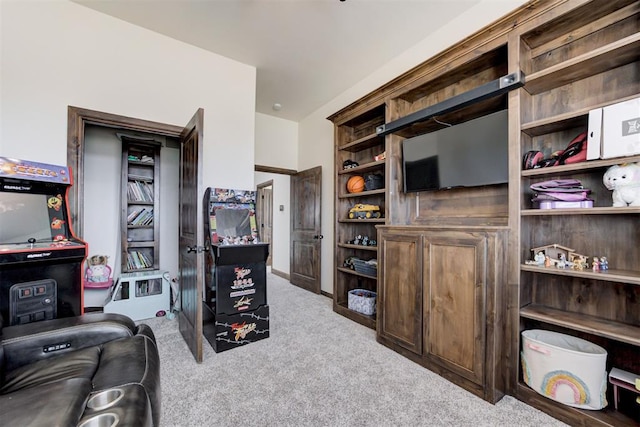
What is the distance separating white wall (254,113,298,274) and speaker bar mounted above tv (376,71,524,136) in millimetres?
2511

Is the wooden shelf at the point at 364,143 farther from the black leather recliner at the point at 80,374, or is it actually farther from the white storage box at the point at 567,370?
the black leather recliner at the point at 80,374

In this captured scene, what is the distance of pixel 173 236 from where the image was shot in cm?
388

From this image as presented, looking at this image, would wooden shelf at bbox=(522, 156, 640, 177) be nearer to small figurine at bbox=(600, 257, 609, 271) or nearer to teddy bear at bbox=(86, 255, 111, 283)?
small figurine at bbox=(600, 257, 609, 271)

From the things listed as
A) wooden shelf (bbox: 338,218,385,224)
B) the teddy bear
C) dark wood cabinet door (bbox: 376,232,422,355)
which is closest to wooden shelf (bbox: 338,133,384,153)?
wooden shelf (bbox: 338,218,385,224)

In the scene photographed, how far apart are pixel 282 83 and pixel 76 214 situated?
9.57ft

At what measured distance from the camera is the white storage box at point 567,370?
157 centimetres

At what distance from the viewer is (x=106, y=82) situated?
2.67 metres

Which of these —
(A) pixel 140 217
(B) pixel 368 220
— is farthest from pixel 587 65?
(A) pixel 140 217

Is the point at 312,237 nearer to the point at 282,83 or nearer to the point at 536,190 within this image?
the point at 282,83

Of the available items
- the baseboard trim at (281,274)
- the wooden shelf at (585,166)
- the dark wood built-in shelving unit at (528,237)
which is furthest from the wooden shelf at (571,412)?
the baseboard trim at (281,274)

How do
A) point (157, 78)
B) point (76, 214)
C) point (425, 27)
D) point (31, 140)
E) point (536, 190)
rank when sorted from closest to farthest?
point (536, 190) → point (31, 140) → point (76, 214) → point (425, 27) → point (157, 78)

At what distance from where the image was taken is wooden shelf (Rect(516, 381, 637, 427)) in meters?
1.51

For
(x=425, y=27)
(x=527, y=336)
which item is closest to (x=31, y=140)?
(x=425, y=27)

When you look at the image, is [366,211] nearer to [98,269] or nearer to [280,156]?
[280,156]
